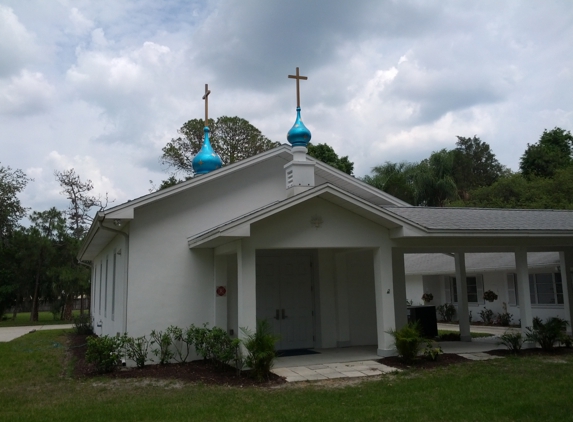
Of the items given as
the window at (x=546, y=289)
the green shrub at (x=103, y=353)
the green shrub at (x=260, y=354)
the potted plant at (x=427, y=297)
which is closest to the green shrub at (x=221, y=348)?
the green shrub at (x=260, y=354)

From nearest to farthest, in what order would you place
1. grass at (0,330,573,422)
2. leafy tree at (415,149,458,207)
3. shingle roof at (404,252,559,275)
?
1. grass at (0,330,573,422)
2. shingle roof at (404,252,559,275)
3. leafy tree at (415,149,458,207)

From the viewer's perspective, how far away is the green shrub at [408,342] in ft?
35.9

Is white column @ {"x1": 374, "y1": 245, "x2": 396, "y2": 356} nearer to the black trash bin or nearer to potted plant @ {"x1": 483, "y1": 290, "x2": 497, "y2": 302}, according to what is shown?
the black trash bin

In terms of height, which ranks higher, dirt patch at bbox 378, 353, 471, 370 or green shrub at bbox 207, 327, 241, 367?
green shrub at bbox 207, 327, 241, 367

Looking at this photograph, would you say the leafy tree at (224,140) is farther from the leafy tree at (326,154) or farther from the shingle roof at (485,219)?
the shingle roof at (485,219)

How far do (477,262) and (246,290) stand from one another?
15674 mm

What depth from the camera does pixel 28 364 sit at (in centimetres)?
1284

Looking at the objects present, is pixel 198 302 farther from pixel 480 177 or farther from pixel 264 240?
pixel 480 177

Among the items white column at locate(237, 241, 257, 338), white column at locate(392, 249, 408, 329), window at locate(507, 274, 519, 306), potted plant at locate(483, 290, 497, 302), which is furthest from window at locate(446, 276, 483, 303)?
white column at locate(237, 241, 257, 338)

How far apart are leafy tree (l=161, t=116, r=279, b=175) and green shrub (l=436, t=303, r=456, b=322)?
623 inches

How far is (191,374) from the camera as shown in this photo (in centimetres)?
1044

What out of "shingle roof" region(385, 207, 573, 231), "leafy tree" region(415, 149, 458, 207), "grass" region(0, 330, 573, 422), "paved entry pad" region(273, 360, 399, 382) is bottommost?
"grass" region(0, 330, 573, 422)

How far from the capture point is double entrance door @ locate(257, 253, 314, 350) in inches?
526

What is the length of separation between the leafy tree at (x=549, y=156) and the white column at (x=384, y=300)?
32.1 m
